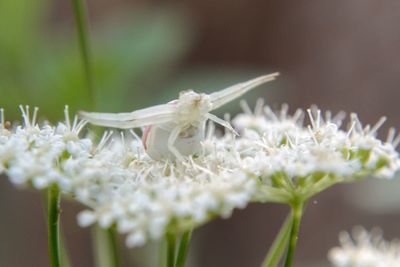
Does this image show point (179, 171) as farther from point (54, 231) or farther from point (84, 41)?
point (84, 41)

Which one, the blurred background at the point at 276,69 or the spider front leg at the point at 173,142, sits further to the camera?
the blurred background at the point at 276,69

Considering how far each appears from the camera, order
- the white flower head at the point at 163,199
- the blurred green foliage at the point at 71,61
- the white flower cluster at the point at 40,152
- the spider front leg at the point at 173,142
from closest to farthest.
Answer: the white flower head at the point at 163,199 → the white flower cluster at the point at 40,152 → the spider front leg at the point at 173,142 → the blurred green foliage at the point at 71,61

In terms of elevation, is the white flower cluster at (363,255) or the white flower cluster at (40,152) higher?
the white flower cluster at (40,152)

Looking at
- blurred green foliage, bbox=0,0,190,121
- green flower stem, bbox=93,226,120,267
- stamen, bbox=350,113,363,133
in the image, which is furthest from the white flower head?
blurred green foliage, bbox=0,0,190,121

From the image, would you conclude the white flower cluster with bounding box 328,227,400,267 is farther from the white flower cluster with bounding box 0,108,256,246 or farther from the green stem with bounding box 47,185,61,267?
the green stem with bounding box 47,185,61,267

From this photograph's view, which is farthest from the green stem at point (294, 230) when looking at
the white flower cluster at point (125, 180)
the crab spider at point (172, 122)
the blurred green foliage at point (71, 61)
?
the blurred green foliage at point (71, 61)

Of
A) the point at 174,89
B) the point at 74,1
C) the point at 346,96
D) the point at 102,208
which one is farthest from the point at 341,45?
the point at 102,208

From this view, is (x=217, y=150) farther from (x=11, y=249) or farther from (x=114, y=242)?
(x=11, y=249)

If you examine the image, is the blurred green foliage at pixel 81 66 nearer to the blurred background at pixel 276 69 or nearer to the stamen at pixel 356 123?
the blurred background at pixel 276 69
